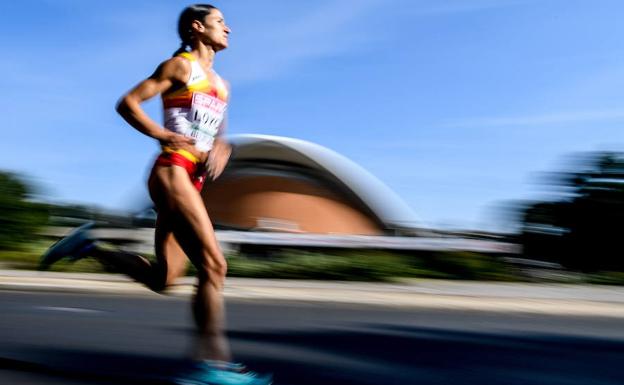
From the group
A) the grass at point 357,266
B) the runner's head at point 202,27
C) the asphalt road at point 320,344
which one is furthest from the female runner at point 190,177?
the grass at point 357,266

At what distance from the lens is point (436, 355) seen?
644 centimetres

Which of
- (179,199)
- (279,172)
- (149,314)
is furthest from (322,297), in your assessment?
(279,172)

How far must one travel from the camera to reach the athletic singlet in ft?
14.3

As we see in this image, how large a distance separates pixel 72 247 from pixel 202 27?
124cm

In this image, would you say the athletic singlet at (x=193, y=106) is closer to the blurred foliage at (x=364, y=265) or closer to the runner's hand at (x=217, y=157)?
the runner's hand at (x=217, y=157)

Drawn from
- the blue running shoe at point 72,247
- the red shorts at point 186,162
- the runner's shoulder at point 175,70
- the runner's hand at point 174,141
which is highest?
the runner's shoulder at point 175,70

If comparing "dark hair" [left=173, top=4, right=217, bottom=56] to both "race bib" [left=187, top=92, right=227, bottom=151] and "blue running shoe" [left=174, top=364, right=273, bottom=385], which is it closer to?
"race bib" [left=187, top=92, right=227, bottom=151]

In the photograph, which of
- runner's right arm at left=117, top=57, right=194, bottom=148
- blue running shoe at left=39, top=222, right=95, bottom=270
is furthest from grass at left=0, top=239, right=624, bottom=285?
runner's right arm at left=117, top=57, right=194, bottom=148

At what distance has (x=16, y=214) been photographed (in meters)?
23.2

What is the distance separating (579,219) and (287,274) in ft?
25.8

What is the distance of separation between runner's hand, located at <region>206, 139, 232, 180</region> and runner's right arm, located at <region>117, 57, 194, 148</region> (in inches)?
7.2

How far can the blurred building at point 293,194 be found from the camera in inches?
1154

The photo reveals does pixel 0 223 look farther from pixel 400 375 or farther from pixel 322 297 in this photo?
pixel 400 375

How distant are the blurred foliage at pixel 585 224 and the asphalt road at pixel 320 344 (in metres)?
11.3
